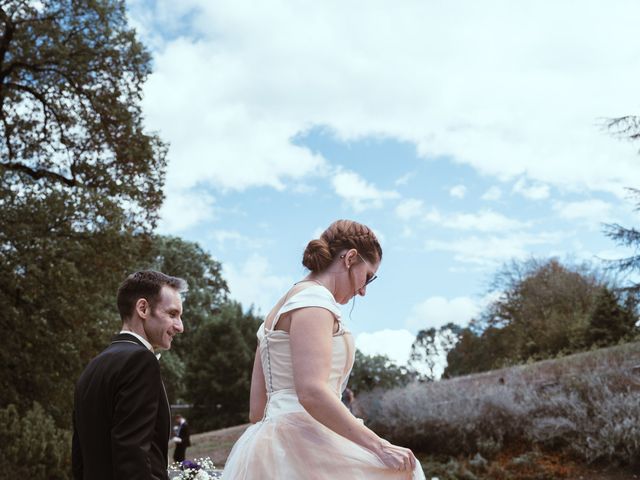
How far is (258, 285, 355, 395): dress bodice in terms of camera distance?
2.98m

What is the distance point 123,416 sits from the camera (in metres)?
3.16

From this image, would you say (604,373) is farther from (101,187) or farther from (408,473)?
(408,473)

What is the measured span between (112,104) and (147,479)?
1847 centimetres

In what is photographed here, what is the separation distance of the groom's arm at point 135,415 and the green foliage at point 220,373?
34734 mm

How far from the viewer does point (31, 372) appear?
1895 centimetres

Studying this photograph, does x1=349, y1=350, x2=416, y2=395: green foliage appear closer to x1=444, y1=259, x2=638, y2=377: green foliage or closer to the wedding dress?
x1=444, y1=259, x2=638, y2=377: green foliage

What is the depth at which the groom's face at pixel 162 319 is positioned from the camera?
351cm

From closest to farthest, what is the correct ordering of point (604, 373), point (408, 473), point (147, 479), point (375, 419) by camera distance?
point (408, 473), point (147, 479), point (604, 373), point (375, 419)

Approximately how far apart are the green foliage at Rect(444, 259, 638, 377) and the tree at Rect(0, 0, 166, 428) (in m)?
15.3

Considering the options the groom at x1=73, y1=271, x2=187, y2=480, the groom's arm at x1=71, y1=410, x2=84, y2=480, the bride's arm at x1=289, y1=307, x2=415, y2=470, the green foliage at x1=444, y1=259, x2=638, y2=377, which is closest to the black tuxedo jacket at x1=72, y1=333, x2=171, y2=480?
the groom at x1=73, y1=271, x2=187, y2=480

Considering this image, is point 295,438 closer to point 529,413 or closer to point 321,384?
point 321,384

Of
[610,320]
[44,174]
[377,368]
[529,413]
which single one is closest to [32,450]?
[44,174]

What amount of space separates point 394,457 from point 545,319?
3419 centimetres

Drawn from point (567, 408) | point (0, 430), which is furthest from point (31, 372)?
point (567, 408)
